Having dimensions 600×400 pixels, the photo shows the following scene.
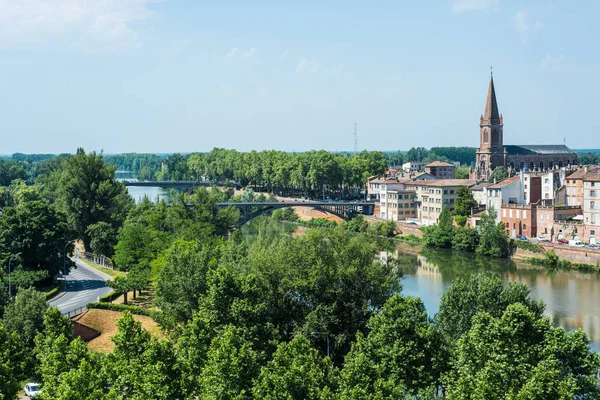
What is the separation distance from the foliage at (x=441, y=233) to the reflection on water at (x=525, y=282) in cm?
147

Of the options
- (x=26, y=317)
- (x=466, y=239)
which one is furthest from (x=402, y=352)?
(x=466, y=239)

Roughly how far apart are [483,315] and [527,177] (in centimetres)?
4927

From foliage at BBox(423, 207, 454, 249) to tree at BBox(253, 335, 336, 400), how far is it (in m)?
45.9

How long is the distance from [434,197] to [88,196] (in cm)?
3600

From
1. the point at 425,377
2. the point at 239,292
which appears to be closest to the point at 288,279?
the point at 239,292

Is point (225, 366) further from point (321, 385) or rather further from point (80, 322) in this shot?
point (80, 322)

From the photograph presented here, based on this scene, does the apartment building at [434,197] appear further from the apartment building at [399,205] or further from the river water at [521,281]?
the river water at [521,281]

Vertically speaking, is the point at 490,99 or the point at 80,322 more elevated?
the point at 490,99

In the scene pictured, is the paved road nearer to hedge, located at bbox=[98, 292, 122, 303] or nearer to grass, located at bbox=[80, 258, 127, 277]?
grass, located at bbox=[80, 258, 127, 277]

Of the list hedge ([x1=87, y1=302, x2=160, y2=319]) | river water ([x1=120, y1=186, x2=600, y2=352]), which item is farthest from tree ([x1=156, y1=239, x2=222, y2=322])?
river water ([x1=120, y1=186, x2=600, y2=352])

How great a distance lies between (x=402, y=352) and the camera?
21875 mm

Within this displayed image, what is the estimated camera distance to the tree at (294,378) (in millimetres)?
19016

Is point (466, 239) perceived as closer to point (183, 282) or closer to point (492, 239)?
point (492, 239)

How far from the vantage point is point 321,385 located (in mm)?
20031
